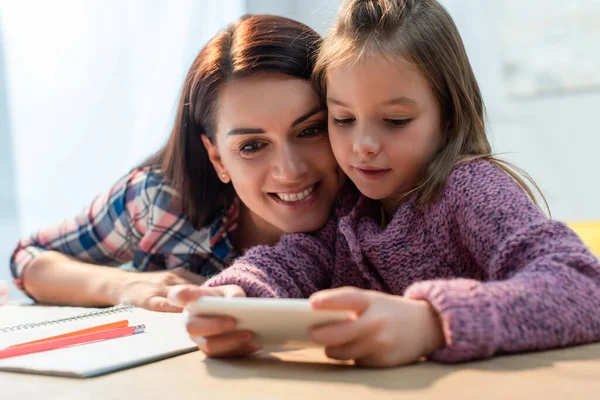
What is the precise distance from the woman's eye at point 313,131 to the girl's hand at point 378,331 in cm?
54

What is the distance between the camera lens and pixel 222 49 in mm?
1313

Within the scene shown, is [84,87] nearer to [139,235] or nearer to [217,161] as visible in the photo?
[139,235]

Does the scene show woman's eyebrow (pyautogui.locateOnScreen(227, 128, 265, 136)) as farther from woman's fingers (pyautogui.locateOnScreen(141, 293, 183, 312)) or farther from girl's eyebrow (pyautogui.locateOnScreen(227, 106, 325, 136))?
woman's fingers (pyautogui.locateOnScreen(141, 293, 183, 312))

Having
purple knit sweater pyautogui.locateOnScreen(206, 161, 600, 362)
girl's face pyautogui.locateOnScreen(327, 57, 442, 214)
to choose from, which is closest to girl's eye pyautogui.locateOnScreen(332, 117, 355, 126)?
girl's face pyautogui.locateOnScreen(327, 57, 442, 214)

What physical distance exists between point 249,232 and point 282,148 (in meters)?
0.33

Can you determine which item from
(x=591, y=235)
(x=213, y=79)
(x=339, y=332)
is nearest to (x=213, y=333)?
(x=339, y=332)

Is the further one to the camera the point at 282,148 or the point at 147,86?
the point at 147,86

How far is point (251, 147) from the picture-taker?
1.25 m

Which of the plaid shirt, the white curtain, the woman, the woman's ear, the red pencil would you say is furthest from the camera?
the white curtain

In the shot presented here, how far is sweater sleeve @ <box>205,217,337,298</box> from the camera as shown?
971 mm

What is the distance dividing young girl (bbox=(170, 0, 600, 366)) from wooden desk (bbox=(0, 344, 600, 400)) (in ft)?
0.10

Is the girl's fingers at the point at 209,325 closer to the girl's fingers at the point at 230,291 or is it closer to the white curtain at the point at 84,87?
the girl's fingers at the point at 230,291

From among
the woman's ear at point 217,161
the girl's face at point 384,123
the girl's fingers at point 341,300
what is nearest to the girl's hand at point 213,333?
the girl's fingers at point 341,300

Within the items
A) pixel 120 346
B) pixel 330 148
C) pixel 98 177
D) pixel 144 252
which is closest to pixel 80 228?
pixel 144 252
